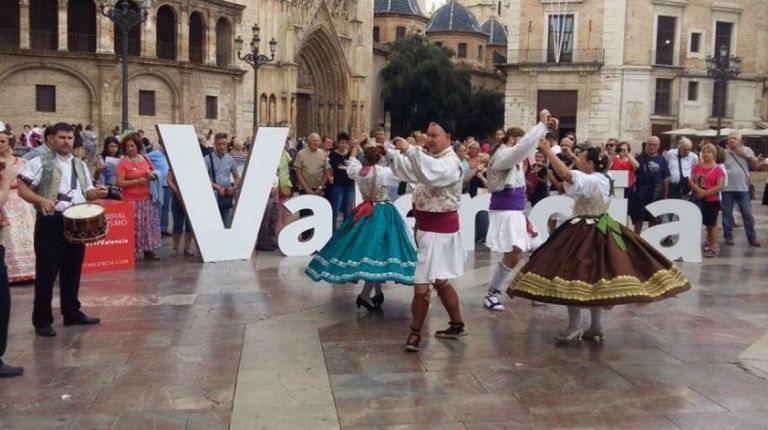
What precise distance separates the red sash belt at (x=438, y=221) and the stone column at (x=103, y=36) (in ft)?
101

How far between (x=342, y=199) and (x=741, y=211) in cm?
692

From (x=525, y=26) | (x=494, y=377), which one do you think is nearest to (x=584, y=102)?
(x=525, y=26)

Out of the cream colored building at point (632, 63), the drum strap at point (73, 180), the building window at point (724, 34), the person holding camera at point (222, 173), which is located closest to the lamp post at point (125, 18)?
the person holding camera at point (222, 173)

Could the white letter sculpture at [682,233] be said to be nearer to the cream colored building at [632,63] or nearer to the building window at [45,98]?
the building window at [45,98]

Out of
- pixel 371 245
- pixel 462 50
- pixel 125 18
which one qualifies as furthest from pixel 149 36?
pixel 462 50

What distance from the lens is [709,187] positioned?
13414 millimetres

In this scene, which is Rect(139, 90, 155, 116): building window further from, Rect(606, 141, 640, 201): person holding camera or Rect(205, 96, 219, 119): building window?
Rect(606, 141, 640, 201): person holding camera

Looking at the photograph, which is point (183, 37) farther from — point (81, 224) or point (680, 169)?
point (81, 224)

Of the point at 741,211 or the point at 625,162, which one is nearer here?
the point at 625,162

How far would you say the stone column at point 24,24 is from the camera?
3344 cm

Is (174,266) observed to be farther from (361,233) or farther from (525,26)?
(525,26)

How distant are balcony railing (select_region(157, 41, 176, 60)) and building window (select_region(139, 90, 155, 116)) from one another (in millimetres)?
2493

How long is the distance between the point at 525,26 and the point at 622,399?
1538 inches

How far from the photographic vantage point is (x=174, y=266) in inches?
451
